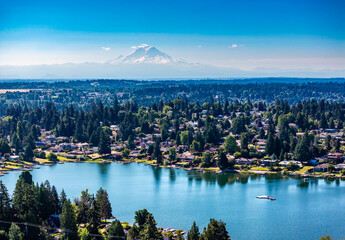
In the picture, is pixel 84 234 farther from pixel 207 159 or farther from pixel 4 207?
pixel 207 159

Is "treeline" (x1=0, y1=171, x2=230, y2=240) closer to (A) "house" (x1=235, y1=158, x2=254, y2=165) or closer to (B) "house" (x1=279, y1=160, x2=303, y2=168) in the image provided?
(A) "house" (x1=235, y1=158, x2=254, y2=165)

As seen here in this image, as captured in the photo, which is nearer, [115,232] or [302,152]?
[115,232]

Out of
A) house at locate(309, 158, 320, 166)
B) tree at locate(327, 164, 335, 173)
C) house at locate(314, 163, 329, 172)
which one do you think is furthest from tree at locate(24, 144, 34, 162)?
tree at locate(327, 164, 335, 173)

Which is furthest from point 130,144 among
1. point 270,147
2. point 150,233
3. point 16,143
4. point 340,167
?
point 150,233

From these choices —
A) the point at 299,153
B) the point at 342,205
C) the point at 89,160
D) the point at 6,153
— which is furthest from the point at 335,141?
the point at 6,153

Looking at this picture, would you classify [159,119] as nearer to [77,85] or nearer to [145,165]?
[145,165]

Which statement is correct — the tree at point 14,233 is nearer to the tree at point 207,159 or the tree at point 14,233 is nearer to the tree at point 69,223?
the tree at point 69,223
